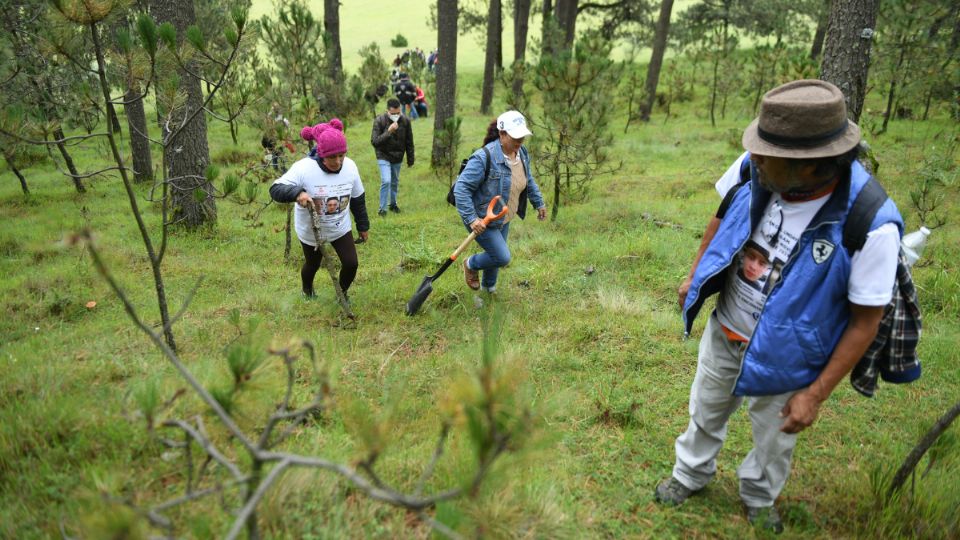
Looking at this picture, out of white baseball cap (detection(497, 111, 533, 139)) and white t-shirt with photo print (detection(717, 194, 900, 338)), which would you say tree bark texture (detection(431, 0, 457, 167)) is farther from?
white t-shirt with photo print (detection(717, 194, 900, 338))

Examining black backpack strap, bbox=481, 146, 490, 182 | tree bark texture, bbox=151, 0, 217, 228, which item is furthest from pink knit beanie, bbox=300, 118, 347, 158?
tree bark texture, bbox=151, 0, 217, 228

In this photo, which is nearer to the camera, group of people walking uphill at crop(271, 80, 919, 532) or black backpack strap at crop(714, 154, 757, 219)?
group of people walking uphill at crop(271, 80, 919, 532)

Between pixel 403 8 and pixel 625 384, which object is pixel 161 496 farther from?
pixel 403 8

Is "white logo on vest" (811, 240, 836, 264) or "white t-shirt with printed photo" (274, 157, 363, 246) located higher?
"white logo on vest" (811, 240, 836, 264)

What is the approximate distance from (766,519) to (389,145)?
26.0 ft

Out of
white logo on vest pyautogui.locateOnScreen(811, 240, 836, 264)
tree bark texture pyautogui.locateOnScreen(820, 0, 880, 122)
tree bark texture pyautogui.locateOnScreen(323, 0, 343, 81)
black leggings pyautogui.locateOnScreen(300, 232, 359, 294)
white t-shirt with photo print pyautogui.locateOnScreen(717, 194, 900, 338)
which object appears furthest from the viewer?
tree bark texture pyautogui.locateOnScreen(323, 0, 343, 81)

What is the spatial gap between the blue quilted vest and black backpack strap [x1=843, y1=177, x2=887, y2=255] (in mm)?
21

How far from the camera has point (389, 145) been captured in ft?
31.1

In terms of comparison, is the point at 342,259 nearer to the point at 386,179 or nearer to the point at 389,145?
the point at 386,179

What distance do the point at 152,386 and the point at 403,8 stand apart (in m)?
45.1

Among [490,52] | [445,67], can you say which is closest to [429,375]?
[445,67]

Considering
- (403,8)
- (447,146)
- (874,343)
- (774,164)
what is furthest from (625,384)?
(403,8)

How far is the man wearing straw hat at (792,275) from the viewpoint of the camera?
222 centimetres

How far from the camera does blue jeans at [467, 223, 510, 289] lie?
5426mm
